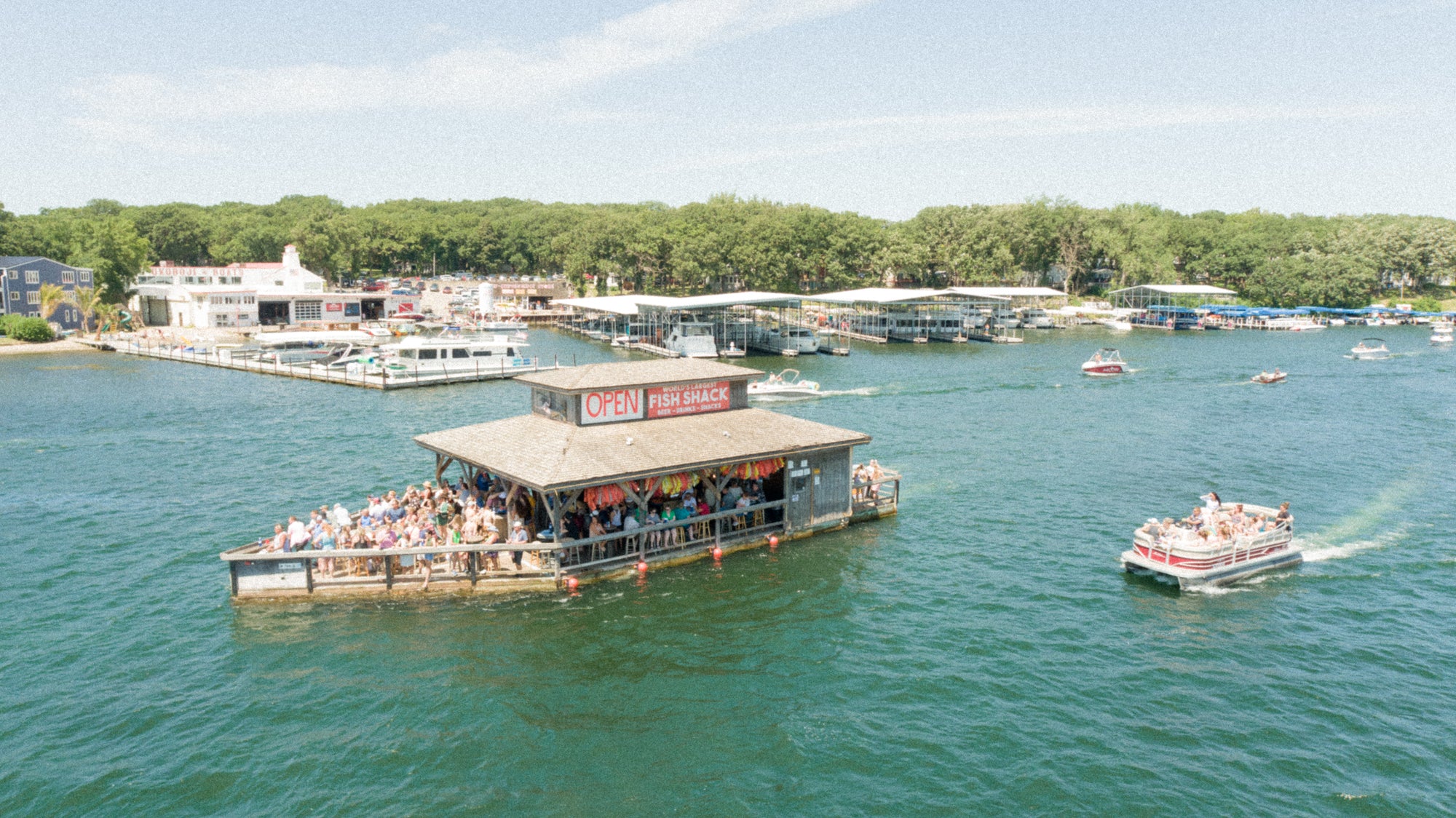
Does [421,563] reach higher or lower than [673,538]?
lower

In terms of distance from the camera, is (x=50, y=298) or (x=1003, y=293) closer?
(x=50, y=298)

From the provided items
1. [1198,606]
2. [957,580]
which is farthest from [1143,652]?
[957,580]

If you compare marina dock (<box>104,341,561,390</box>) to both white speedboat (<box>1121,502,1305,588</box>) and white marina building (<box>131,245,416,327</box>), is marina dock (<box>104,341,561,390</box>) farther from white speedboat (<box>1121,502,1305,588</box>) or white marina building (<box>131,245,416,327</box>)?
white speedboat (<box>1121,502,1305,588</box>)

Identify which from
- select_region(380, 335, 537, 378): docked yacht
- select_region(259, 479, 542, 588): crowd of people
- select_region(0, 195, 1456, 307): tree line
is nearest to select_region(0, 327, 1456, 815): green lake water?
select_region(259, 479, 542, 588): crowd of people

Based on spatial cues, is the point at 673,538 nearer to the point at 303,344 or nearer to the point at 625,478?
the point at 625,478

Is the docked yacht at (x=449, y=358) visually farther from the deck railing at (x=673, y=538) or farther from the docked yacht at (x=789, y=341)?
the deck railing at (x=673, y=538)

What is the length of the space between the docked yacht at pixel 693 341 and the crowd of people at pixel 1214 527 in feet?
204

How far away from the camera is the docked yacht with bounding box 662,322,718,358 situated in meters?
92.8

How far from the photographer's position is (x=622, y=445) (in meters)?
30.0

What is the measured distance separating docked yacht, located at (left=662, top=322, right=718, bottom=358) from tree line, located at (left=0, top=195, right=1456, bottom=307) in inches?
1691

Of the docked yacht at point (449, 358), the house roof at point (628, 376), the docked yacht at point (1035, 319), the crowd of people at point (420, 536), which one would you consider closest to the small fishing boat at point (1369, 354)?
the docked yacht at point (1035, 319)

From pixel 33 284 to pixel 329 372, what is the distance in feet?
169

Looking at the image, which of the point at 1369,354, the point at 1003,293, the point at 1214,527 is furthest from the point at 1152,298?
the point at 1214,527

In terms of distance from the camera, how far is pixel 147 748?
66.1ft
